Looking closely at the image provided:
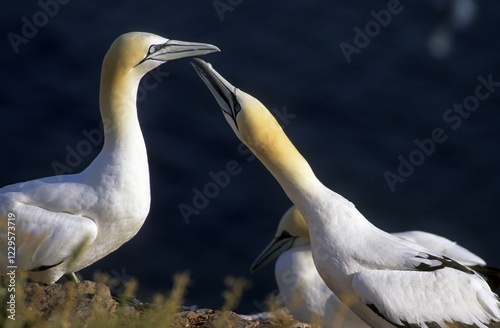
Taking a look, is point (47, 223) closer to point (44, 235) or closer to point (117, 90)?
point (44, 235)

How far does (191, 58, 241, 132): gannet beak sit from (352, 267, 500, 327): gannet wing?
1.20 metres

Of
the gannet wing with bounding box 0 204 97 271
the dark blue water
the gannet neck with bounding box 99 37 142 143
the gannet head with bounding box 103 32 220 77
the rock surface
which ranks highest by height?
the gannet head with bounding box 103 32 220 77

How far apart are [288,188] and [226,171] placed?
557 centimetres

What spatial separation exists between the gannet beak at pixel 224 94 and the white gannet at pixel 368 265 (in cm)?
1

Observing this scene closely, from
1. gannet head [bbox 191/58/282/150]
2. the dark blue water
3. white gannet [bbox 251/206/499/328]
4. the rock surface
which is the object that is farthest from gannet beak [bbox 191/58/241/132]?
the dark blue water

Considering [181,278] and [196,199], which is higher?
[181,278]

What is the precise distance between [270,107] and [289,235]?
3.35 m

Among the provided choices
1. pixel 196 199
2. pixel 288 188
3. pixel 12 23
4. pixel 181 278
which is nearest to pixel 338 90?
pixel 196 199

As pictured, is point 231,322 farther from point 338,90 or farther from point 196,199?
point 338,90

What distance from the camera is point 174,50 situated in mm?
7473

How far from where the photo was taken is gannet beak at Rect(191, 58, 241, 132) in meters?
6.67

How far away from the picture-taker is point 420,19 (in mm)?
14000

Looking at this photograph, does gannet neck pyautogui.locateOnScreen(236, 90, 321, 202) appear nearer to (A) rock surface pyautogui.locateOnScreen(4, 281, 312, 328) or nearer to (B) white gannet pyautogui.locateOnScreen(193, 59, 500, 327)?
(B) white gannet pyautogui.locateOnScreen(193, 59, 500, 327)

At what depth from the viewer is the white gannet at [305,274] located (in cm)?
820
